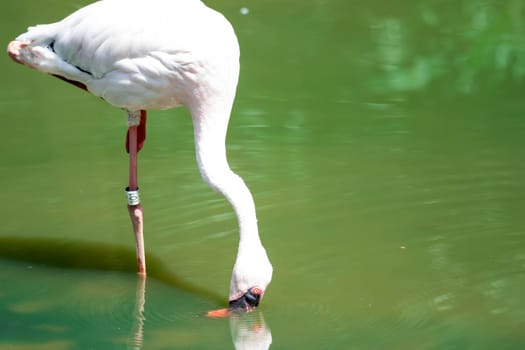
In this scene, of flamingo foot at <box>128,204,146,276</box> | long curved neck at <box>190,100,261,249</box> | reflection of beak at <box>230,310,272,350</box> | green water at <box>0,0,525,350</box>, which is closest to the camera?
reflection of beak at <box>230,310,272,350</box>

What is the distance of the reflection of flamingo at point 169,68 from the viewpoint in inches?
222

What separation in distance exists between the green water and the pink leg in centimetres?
14

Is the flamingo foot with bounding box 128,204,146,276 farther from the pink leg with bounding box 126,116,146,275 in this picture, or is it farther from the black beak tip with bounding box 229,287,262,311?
the black beak tip with bounding box 229,287,262,311

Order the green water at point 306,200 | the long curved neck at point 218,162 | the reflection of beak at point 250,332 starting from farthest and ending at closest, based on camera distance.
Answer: the long curved neck at point 218,162, the green water at point 306,200, the reflection of beak at point 250,332

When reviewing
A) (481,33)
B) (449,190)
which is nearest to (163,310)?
(449,190)

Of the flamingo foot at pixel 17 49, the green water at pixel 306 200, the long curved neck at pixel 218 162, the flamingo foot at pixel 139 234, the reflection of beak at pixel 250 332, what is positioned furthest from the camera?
the flamingo foot at pixel 17 49

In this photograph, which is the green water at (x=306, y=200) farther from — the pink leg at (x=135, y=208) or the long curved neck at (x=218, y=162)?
the long curved neck at (x=218, y=162)

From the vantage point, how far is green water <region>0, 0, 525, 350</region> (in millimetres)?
5312

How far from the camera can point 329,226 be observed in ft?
21.5

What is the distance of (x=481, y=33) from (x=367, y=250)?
558cm

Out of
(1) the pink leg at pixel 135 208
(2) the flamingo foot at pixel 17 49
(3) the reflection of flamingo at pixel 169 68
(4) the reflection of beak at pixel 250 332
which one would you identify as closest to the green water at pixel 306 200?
(4) the reflection of beak at pixel 250 332

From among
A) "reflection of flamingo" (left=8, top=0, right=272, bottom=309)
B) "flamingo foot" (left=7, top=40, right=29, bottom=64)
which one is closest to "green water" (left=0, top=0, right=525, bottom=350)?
"reflection of flamingo" (left=8, top=0, right=272, bottom=309)

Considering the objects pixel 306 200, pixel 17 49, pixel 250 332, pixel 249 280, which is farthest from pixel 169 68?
pixel 306 200

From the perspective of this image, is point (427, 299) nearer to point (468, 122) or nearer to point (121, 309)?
point (121, 309)
